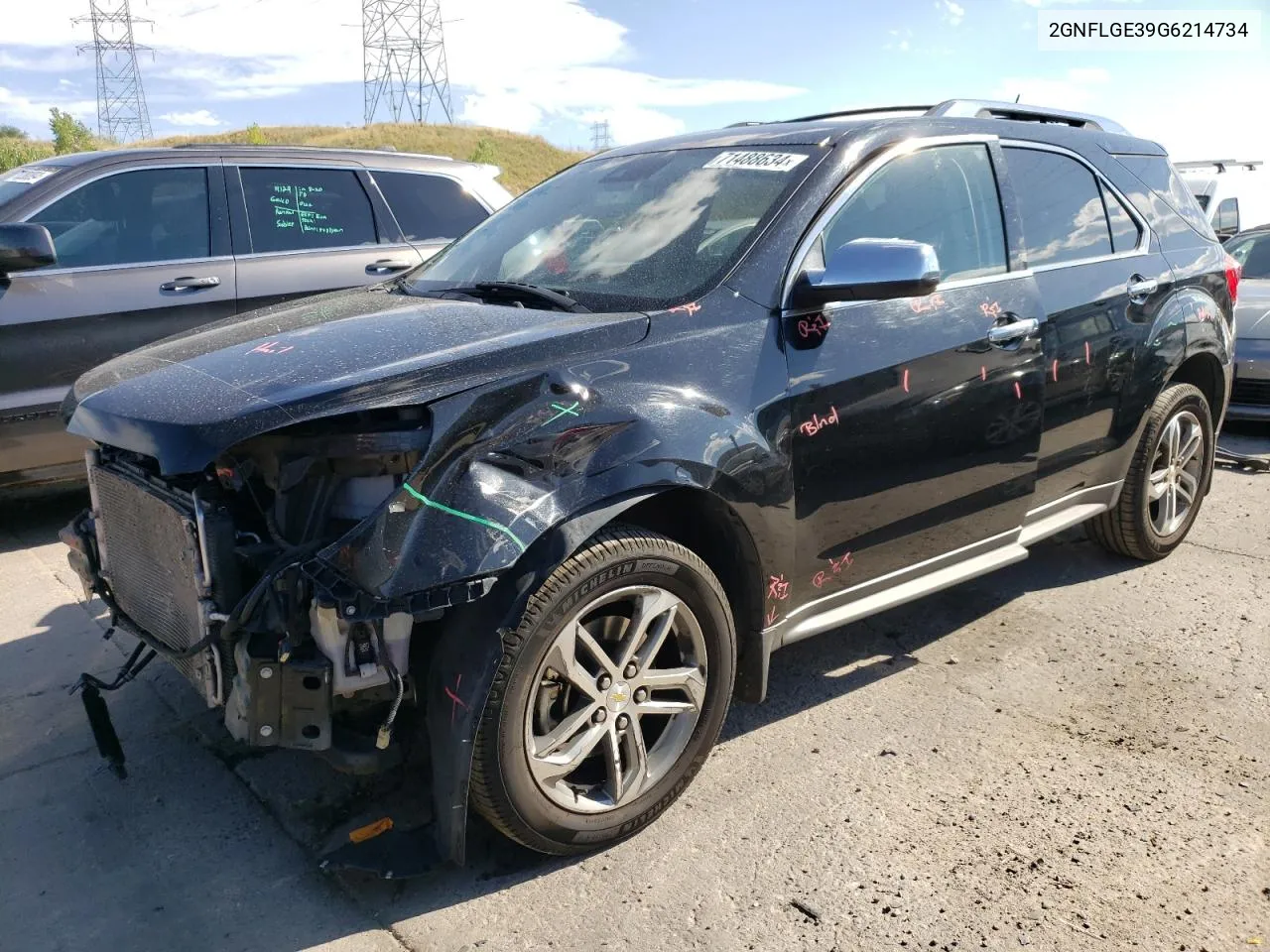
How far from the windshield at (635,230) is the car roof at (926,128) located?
103 millimetres

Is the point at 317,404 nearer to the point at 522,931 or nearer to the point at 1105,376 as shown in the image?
the point at 522,931

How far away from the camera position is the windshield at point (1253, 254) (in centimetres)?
912

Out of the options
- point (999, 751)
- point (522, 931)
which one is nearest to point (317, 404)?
point (522, 931)

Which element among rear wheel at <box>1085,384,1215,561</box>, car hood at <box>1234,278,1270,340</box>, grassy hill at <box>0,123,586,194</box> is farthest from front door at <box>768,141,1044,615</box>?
grassy hill at <box>0,123,586,194</box>

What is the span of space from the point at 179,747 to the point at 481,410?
1717 millimetres

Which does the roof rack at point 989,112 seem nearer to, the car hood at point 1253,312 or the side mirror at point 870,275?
the side mirror at point 870,275

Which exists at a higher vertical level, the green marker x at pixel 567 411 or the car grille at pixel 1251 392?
the green marker x at pixel 567 411

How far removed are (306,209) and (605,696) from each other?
4274mm

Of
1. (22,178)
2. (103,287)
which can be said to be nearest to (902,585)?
(103,287)

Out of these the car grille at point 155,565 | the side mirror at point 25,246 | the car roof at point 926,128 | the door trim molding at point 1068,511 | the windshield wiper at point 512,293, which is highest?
the car roof at point 926,128

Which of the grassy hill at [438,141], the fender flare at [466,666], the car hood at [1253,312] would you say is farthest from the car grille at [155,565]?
the grassy hill at [438,141]

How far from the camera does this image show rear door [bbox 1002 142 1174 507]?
3.80 meters

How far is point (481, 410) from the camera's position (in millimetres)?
2408

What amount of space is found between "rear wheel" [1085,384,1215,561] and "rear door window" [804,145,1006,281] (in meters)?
1.46
